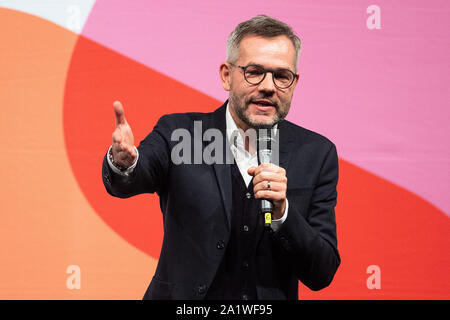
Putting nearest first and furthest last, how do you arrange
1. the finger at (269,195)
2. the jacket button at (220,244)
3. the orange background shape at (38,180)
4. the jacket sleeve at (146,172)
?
the finger at (269,195), the jacket sleeve at (146,172), the jacket button at (220,244), the orange background shape at (38,180)

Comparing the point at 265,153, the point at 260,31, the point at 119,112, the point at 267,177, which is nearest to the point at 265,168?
the point at 267,177

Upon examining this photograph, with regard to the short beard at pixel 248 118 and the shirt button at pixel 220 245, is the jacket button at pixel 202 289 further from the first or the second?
the short beard at pixel 248 118

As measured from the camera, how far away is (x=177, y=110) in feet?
8.66

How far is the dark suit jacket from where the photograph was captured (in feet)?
4.91

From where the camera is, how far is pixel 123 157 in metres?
1.40

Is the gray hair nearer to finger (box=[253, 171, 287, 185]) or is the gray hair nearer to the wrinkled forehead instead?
the wrinkled forehead

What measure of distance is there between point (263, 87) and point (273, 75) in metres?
0.06

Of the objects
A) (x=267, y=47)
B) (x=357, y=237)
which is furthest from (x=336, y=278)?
(x=267, y=47)

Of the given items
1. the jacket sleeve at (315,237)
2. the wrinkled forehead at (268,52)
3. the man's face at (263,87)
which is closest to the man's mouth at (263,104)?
the man's face at (263,87)

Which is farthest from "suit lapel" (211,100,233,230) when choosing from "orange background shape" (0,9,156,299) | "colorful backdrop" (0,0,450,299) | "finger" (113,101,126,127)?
"orange background shape" (0,9,156,299)

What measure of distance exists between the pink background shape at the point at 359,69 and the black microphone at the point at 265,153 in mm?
1086

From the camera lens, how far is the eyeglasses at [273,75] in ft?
5.41
